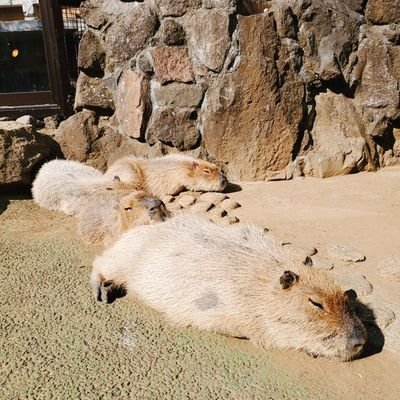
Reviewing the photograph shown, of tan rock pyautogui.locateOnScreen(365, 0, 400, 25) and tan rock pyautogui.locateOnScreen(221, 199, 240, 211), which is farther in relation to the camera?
tan rock pyautogui.locateOnScreen(365, 0, 400, 25)

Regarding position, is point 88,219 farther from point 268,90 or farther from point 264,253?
point 268,90

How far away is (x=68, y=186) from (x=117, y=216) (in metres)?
1.05

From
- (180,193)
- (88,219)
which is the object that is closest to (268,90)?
(180,193)

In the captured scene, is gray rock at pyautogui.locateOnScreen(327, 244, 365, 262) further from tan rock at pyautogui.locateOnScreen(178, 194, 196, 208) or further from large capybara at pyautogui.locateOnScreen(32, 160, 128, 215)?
large capybara at pyautogui.locateOnScreen(32, 160, 128, 215)

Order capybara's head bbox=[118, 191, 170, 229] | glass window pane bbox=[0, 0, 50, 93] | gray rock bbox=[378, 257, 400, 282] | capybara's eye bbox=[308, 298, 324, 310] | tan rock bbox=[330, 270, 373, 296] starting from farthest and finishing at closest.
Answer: glass window pane bbox=[0, 0, 50, 93] < capybara's head bbox=[118, 191, 170, 229] < gray rock bbox=[378, 257, 400, 282] < tan rock bbox=[330, 270, 373, 296] < capybara's eye bbox=[308, 298, 324, 310]

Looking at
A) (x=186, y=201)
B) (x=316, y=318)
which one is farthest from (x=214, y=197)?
(x=316, y=318)

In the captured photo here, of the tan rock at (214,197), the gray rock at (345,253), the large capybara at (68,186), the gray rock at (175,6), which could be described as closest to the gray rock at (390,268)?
the gray rock at (345,253)

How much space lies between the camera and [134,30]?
4.87 m

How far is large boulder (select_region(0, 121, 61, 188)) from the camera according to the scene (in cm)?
469

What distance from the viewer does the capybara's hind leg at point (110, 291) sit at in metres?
2.90

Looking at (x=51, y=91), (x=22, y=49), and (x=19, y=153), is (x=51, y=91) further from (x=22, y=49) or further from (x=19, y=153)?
(x=19, y=153)

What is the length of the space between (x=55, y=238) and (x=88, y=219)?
33 centimetres

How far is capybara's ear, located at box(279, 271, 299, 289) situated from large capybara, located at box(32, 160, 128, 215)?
2050mm

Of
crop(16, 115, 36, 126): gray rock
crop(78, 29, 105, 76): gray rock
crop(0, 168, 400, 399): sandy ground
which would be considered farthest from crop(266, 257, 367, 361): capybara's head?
crop(16, 115, 36, 126): gray rock
